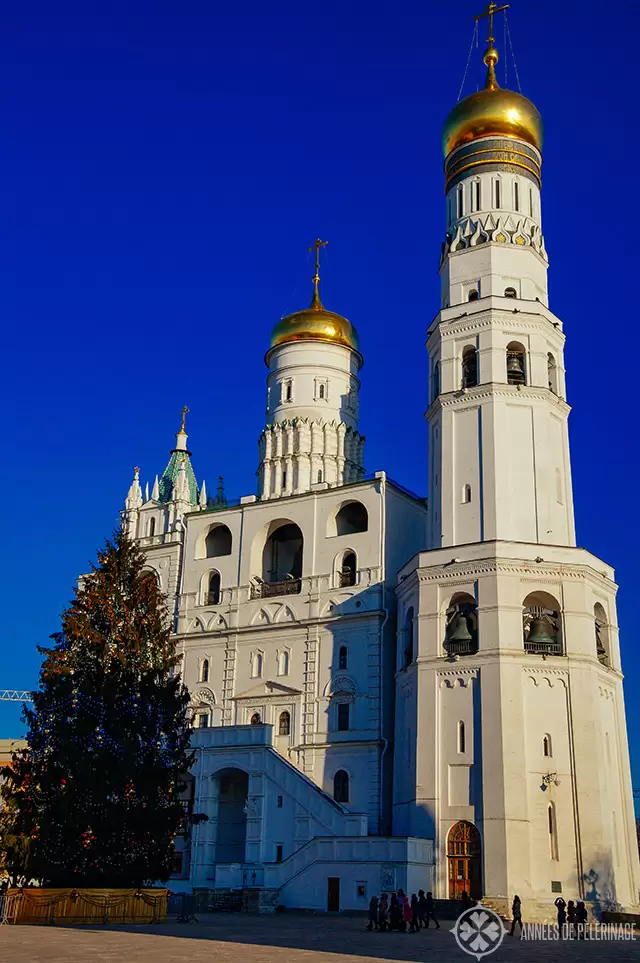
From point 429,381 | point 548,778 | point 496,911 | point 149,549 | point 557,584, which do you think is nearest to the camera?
point 496,911

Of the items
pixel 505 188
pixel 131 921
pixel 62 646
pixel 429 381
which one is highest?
pixel 505 188

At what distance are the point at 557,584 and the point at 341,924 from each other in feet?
43.4

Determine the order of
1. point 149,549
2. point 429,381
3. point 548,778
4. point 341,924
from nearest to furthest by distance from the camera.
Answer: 1. point 341,924
2. point 548,778
3. point 429,381
4. point 149,549

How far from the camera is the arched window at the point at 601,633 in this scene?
37000 mm

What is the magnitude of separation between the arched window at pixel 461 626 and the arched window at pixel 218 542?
47.1 ft

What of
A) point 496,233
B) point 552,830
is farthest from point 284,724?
point 496,233

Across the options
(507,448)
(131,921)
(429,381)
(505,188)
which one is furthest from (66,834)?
(505,188)

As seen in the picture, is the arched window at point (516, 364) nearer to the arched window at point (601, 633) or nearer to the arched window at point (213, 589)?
the arched window at point (601, 633)

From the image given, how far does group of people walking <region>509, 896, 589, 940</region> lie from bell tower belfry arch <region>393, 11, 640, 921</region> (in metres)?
2.11

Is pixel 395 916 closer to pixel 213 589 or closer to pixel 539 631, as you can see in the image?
pixel 539 631

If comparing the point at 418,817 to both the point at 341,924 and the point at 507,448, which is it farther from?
the point at 507,448

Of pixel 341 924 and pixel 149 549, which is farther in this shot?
pixel 149 549

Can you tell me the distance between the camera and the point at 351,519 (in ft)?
152

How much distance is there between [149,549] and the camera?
49.0 metres
